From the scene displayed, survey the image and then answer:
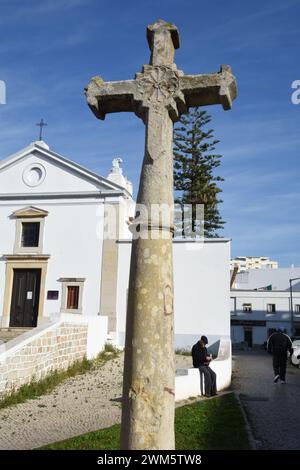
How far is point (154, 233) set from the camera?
3.52 metres

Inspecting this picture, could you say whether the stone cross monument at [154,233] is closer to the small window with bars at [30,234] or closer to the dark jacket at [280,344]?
the dark jacket at [280,344]

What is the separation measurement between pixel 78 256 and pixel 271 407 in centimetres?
1177

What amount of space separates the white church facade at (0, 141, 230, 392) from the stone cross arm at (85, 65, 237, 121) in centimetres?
1298

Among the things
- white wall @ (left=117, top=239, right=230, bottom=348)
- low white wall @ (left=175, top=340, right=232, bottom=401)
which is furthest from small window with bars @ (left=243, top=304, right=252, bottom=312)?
low white wall @ (left=175, top=340, right=232, bottom=401)

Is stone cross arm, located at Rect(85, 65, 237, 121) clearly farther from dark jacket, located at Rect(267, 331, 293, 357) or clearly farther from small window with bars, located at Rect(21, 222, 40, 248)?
small window with bars, located at Rect(21, 222, 40, 248)

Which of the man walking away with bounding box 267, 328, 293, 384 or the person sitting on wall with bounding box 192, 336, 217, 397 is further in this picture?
the man walking away with bounding box 267, 328, 293, 384

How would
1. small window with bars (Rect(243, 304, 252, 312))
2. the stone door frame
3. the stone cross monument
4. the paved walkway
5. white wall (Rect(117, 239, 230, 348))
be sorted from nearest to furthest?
the stone cross monument → the paved walkway → white wall (Rect(117, 239, 230, 348)) → the stone door frame → small window with bars (Rect(243, 304, 252, 312))

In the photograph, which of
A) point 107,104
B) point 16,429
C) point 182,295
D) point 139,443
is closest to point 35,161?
point 182,295

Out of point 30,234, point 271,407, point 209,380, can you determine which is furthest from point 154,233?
point 30,234

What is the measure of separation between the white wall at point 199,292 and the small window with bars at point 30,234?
13.7 ft

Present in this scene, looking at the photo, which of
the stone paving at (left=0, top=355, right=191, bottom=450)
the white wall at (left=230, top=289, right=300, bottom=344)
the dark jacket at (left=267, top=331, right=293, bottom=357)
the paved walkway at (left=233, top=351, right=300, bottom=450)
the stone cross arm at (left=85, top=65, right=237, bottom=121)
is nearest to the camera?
the stone cross arm at (left=85, top=65, right=237, bottom=121)

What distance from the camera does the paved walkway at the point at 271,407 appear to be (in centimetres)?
616

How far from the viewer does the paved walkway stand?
616 centimetres

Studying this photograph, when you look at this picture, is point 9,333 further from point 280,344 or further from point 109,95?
point 109,95
